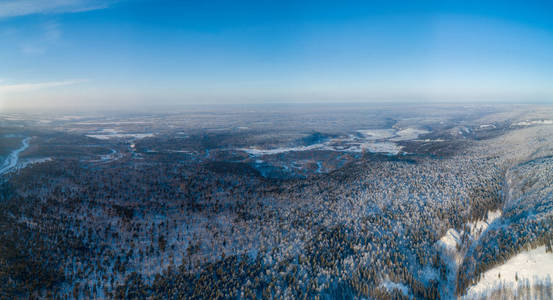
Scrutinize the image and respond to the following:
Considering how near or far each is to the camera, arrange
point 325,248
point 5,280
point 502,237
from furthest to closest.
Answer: point 325,248
point 502,237
point 5,280

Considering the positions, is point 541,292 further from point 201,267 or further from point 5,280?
point 5,280

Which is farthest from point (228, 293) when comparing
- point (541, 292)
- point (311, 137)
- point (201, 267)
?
point (311, 137)

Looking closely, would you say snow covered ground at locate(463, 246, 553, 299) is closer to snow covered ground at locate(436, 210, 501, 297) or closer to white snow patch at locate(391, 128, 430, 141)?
snow covered ground at locate(436, 210, 501, 297)

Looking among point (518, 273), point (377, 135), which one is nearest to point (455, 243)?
point (518, 273)

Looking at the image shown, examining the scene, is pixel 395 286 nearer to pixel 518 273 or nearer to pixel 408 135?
pixel 518 273

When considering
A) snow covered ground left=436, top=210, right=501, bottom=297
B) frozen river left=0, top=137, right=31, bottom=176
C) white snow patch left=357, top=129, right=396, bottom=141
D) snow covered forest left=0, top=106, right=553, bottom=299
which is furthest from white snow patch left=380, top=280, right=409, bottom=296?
white snow patch left=357, top=129, right=396, bottom=141

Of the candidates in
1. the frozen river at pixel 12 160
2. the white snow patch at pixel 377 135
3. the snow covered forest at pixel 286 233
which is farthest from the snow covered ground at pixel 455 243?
the white snow patch at pixel 377 135

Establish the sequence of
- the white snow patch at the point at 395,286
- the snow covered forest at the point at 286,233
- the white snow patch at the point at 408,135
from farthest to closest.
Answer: the white snow patch at the point at 408,135 → the snow covered forest at the point at 286,233 → the white snow patch at the point at 395,286

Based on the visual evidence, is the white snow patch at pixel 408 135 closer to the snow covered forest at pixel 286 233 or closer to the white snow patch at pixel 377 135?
the white snow patch at pixel 377 135
